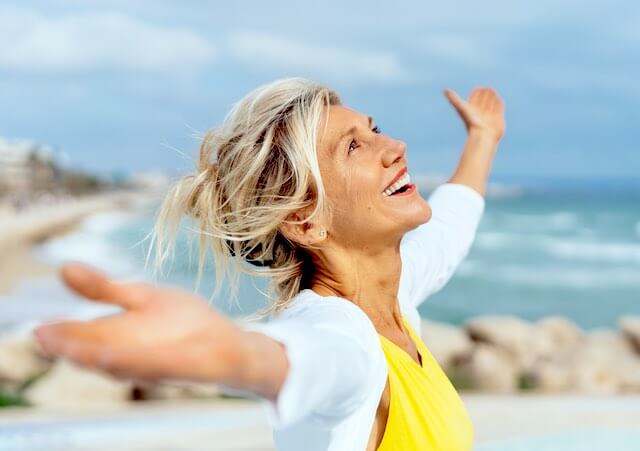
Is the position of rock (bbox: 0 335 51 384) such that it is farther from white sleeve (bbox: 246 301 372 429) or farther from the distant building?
the distant building

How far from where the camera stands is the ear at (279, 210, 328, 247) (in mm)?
1514

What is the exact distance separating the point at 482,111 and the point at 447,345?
4.60 metres

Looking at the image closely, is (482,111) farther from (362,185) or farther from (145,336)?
(145,336)

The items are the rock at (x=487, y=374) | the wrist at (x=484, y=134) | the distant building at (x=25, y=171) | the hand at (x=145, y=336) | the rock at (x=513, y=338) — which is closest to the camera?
the hand at (x=145, y=336)

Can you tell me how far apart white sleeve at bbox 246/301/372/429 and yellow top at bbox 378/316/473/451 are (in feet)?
0.64

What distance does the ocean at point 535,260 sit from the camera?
17.1 m

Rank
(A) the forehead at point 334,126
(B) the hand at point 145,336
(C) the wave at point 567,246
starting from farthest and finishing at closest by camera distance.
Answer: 1. (C) the wave at point 567,246
2. (A) the forehead at point 334,126
3. (B) the hand at point 145,336

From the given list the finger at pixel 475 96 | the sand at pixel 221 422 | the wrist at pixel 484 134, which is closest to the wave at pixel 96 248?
the sand at pixel 221 422

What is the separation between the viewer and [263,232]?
147 cm

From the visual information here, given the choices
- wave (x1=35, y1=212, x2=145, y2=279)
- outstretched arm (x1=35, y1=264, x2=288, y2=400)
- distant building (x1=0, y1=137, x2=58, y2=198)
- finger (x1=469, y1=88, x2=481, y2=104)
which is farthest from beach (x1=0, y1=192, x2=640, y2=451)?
distant building (x1=0, y1=137, x2=58, y2=198)

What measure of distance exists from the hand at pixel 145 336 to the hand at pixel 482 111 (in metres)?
1.56

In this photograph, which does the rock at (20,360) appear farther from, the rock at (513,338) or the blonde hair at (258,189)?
the blonde hair at (258,189)

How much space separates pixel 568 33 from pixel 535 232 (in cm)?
1403

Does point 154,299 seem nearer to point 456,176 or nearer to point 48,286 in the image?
point 456,176
